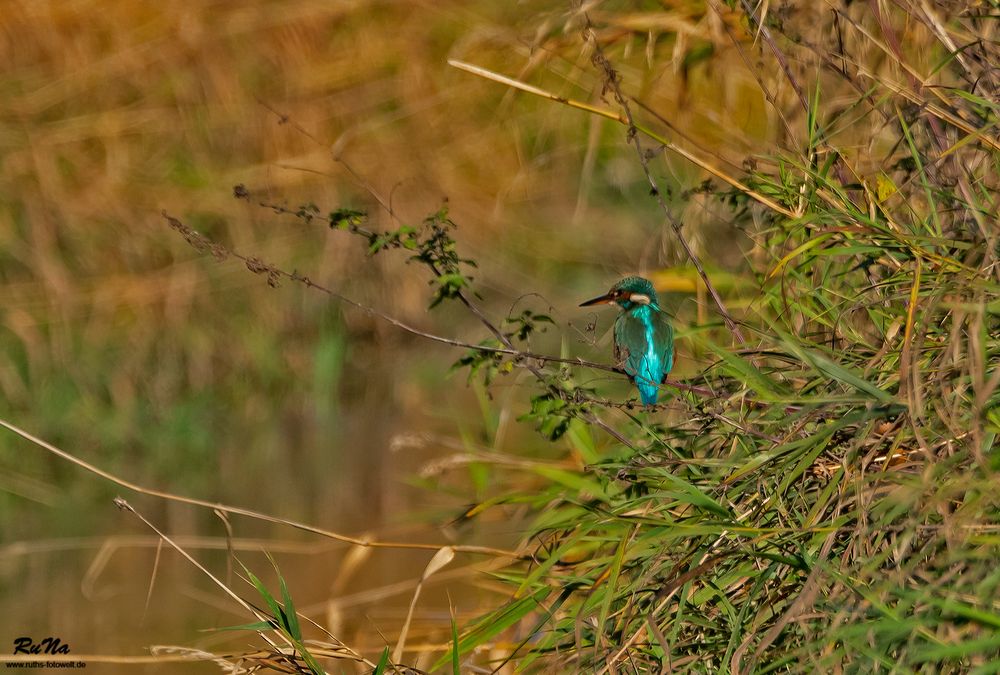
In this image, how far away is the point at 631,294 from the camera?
2645 millimetres

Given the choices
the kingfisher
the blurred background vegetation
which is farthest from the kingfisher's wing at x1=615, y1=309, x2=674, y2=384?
the blurred background vegetation

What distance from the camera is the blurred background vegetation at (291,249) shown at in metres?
3.40

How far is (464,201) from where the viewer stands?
6.11m

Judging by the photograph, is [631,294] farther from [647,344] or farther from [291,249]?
[291,249]

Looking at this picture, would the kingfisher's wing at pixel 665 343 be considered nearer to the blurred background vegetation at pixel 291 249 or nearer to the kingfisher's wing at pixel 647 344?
the kingfisher's wing at pixel 647 344

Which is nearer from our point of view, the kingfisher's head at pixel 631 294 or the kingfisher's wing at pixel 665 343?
the kingfisher's wing at pixel 665 343

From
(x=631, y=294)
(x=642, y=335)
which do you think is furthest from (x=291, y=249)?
(x=642, y=335)

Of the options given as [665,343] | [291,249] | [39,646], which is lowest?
[39,646]

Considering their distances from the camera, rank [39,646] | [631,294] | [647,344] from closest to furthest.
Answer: [647,344] < [631,294] < [39,646]

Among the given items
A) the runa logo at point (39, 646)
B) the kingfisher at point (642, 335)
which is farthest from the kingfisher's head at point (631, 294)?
the runa logo at point (39, 646)

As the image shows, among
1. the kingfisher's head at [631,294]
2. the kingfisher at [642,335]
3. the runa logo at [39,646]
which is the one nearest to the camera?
the kingfisher at [642,335]

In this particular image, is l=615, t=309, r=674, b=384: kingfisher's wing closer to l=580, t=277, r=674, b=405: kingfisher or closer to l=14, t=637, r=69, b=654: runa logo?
l=580, t=277, r=674, b=405: kingfisher

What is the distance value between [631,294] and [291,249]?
10.4 ft

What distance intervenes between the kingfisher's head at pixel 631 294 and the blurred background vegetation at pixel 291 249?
0.64 ft
